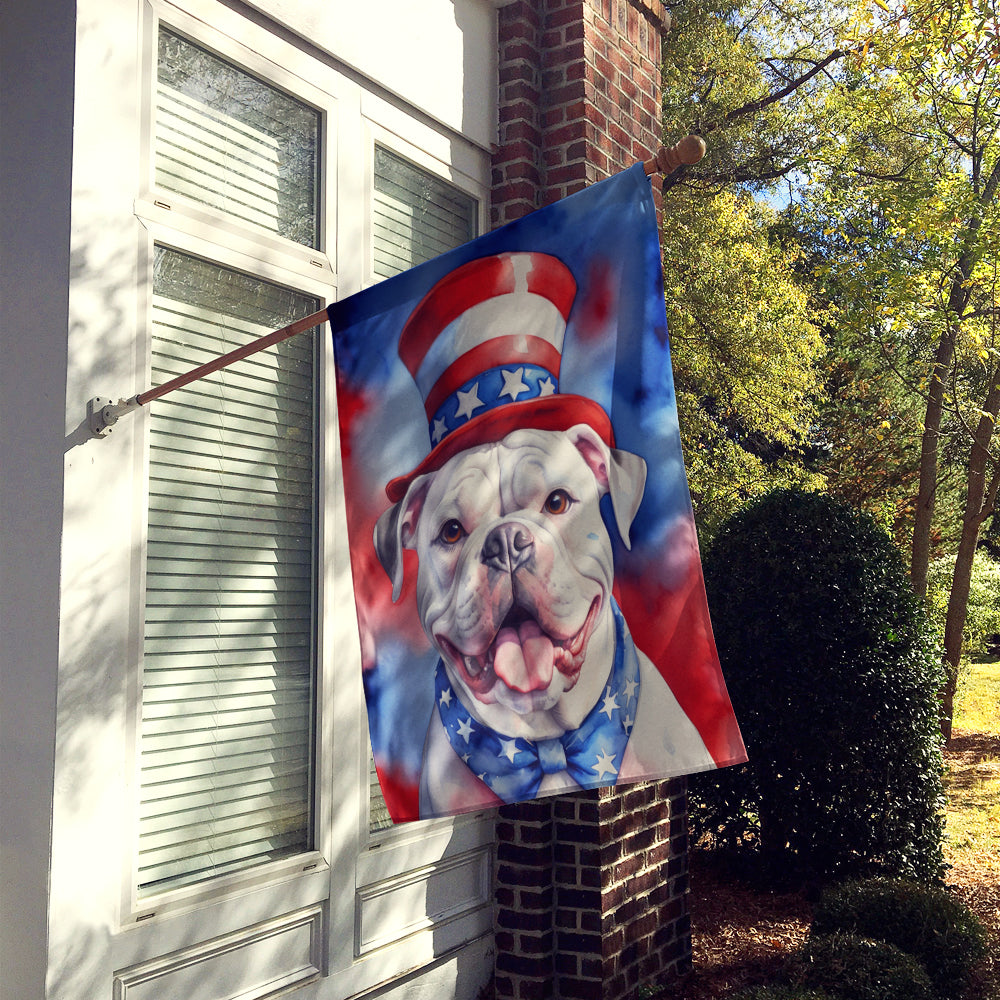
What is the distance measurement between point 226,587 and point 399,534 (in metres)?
0.99

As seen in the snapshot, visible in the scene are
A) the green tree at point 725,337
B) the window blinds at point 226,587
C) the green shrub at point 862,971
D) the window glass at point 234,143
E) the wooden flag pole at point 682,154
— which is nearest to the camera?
the wooden flag pole at point 682,154

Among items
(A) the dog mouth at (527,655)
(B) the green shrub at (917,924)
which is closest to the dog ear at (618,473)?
(A) the dog mouth at (527,655)

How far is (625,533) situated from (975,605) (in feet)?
48.0

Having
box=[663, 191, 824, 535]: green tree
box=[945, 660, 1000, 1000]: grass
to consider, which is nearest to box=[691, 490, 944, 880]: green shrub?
box=[945, 660, 1000, 1000]: grass

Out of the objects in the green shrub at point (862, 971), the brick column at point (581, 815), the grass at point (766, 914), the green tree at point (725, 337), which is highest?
the green tree at point (725, 337)

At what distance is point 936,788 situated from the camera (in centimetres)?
613

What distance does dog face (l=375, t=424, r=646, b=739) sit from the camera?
254cm

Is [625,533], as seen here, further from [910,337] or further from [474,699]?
[910,337]

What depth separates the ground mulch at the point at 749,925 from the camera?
4820mm

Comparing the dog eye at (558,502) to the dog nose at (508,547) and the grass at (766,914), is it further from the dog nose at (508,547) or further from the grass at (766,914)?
the grass at (766,914)

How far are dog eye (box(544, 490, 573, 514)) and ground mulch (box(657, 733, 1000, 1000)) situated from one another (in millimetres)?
3095

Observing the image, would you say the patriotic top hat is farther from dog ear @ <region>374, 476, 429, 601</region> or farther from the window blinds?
the window blinds

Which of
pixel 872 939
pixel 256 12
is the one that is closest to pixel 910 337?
pixel 872 939

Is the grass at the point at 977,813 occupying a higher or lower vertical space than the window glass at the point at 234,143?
lower
